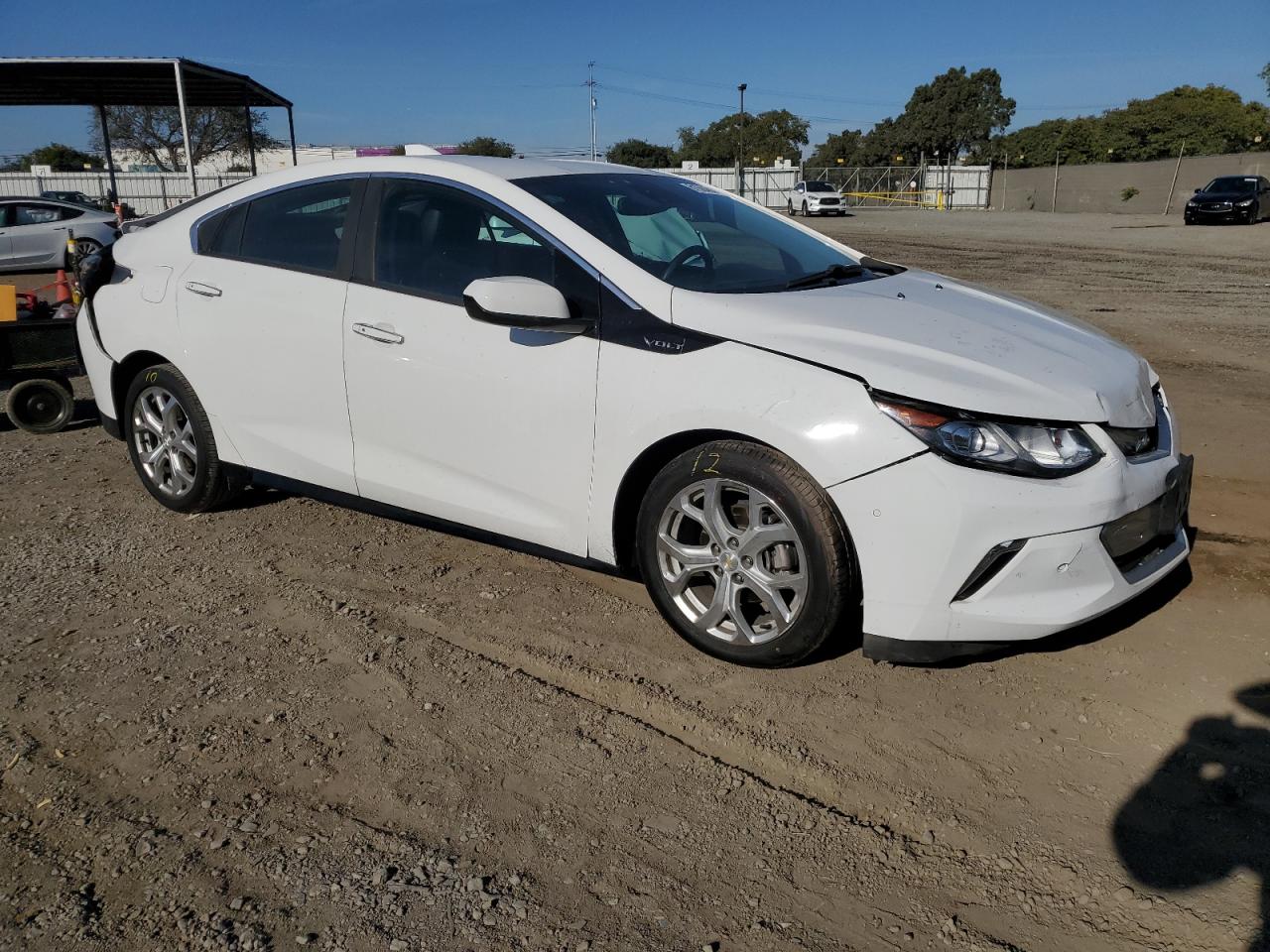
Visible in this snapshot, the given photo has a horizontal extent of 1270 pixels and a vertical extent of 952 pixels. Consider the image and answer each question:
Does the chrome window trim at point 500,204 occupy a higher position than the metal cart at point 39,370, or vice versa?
the chrome window trim at point 500,204

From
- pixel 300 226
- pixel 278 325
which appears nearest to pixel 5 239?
pixel 300 226

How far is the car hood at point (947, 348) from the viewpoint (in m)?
3.09

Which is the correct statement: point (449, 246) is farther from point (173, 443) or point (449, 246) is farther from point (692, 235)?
point (173, 443)

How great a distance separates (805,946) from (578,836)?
25.8 inches

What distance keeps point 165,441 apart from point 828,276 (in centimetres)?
326

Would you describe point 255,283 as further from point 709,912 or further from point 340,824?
point 709,912

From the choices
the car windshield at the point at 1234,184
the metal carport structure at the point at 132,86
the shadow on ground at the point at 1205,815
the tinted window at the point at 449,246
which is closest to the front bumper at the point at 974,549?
the shadow on ground at the point at 1205,815

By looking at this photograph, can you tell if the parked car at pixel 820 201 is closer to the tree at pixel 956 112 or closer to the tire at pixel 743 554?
the tire at pixel 743 554

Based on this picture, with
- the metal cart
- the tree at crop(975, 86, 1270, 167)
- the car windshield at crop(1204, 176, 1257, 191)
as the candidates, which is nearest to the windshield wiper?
the metal cart

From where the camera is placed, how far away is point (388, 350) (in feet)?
13.1

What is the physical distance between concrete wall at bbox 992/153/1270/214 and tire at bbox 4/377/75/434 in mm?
44751

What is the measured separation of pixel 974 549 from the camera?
9.79ft

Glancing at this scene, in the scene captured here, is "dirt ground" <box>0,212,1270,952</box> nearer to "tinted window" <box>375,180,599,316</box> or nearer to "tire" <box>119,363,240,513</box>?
"tire" <box>119,363,240,513</box>

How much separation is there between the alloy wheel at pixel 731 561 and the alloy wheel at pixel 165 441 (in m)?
2.62
